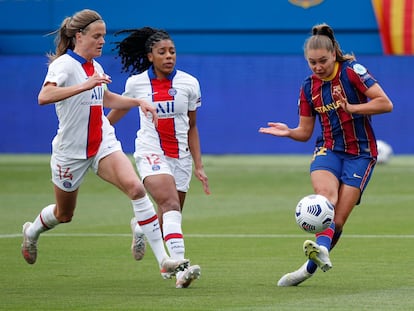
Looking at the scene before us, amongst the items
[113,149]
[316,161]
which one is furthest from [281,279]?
[113,149]

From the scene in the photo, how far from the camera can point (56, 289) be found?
932 centimetres

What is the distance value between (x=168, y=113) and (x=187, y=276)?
1668 mm

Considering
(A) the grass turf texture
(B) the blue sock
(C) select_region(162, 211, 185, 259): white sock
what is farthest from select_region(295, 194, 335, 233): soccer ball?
(C) select_region(162, 211, 185, 259): white sock

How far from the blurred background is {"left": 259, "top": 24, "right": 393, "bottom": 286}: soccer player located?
17.8 meters

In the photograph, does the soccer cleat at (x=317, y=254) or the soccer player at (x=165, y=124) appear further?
the soccer player at (x=165, y=124)

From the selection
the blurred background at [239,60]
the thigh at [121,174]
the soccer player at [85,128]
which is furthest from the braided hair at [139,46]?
the blurred background at [239,60]

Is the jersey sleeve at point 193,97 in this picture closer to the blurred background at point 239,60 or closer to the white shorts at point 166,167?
the white shorts at point 166,167

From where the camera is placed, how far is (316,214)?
9250mm

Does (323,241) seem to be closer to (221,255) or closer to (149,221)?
(149,221)

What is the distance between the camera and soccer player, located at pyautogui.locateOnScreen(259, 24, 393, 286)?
9523 millimetres

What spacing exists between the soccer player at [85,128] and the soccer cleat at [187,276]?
30 cm

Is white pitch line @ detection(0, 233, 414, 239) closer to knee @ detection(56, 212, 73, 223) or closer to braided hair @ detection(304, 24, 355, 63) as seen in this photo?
knee @ detection(56, 212, 73, 223)

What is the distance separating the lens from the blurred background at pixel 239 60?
2853 cm

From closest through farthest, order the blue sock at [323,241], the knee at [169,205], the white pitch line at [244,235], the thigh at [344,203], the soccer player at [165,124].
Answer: the blue sock at [323,241], the thigh at [344,203], the knee at [169,205], the soccer player at [165,124], the white pitch line at [244,235]
